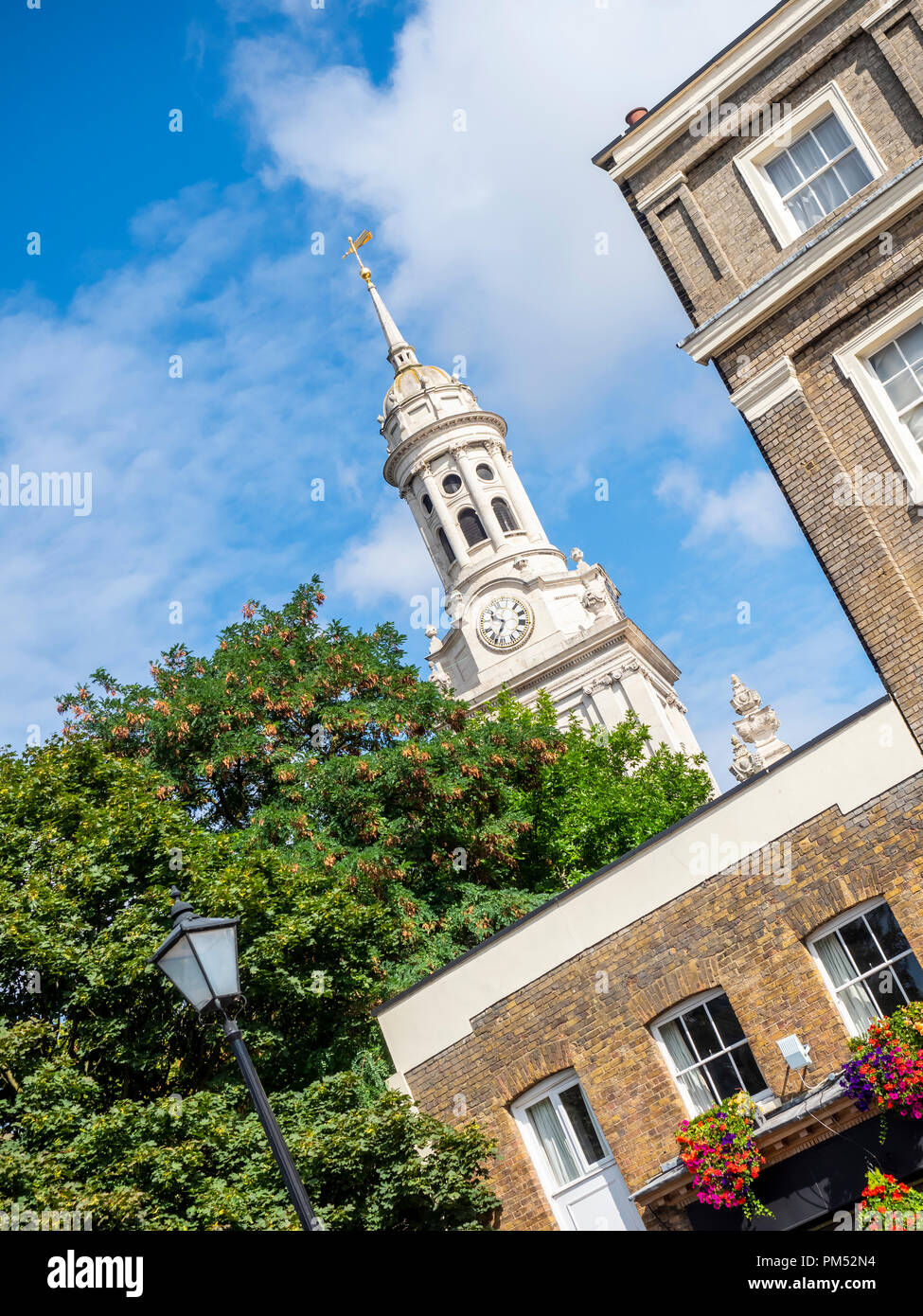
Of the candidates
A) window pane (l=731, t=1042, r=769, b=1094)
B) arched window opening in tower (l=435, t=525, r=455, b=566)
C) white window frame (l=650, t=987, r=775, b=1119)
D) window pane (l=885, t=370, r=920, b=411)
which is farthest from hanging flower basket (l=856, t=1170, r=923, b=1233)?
arched window opening in tower (l=435, t=525, r=455, b=566)

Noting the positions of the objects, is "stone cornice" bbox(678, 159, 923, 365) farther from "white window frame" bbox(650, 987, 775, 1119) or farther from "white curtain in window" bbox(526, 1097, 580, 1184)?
"white curtain in window" bbox(526, 1097, 580, 1184)

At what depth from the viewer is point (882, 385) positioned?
14.4 meters

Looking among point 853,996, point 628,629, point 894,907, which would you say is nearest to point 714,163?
point 894,907

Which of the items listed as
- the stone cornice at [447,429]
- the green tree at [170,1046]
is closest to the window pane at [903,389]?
the green tree at [170,1046]

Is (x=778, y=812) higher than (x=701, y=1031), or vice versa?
(x=778, y=812)

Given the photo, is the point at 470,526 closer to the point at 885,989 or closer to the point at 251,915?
the point at 251,915

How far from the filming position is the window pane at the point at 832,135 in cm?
1523

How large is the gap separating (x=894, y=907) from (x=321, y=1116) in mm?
7856

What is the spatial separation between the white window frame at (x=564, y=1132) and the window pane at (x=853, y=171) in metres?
11.7

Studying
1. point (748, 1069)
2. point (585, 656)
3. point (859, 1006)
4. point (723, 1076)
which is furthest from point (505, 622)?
point (859, 1006)

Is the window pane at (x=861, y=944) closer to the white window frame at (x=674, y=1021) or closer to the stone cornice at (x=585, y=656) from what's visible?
the white window frame at (x=674, y=1021)

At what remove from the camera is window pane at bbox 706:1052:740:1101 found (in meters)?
15.8

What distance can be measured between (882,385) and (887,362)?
294 mm

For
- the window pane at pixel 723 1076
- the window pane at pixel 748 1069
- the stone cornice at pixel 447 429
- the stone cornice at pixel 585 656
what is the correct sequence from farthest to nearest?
the stone cornice at pixel 447 429
the stone cornice at pixel 585 656
the window pane at pixel 723 1076
the window pane at pixel 748 1069
